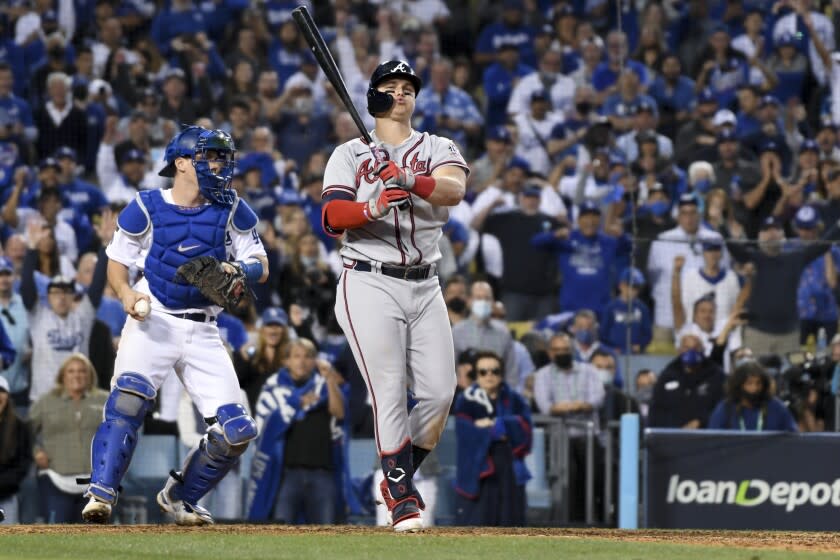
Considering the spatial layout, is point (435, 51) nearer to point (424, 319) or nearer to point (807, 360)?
point (807, 360)

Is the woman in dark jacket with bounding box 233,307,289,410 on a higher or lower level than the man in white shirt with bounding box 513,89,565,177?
lower

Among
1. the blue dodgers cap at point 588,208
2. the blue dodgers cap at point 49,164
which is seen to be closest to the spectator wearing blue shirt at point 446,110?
the blue dodgers cap at point 588,208

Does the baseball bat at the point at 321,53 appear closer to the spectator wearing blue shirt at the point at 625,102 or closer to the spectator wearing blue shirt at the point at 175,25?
the spectator wearing blue shirt at the point at 625,102

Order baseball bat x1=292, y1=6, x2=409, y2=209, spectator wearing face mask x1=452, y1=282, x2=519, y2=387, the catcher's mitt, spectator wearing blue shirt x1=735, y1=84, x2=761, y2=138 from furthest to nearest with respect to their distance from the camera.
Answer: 1. spectator wearing blue shirt x1=735, y1=84, x2=761, y2=138
2. spectator wearing face mask x1=452, y1=282, x2=519, y2=387
3. baseball bat x1=292, y1=6, x2=409, y2=209
4. the catcher's mitt

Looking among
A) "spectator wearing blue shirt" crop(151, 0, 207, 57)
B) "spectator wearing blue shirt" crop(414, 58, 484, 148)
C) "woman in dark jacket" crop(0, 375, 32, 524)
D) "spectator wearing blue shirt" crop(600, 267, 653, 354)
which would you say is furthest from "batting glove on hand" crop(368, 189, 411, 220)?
"spectator wearing blue shirt" crop(151, 0, 207, 57)

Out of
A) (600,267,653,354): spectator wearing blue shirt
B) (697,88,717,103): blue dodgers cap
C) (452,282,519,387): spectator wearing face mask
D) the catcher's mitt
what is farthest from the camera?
(697,88,717,103): blue dodgers cap

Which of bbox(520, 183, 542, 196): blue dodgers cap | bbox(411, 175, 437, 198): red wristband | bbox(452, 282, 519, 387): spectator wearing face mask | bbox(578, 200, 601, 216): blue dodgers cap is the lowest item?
bbox(452, 282, 519, 387): spectator wearing face mask

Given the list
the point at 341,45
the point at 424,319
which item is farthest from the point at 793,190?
the point at 341,45

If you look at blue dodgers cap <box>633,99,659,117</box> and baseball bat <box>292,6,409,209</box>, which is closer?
baseball bat <box>292,6,409,209</box>

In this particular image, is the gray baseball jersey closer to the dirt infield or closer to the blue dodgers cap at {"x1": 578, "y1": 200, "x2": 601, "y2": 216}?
the dirt infield

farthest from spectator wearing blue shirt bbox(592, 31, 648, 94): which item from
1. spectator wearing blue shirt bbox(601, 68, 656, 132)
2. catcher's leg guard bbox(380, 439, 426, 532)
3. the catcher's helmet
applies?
catcher's leg guard bbox(380, 439, 426, 532)
